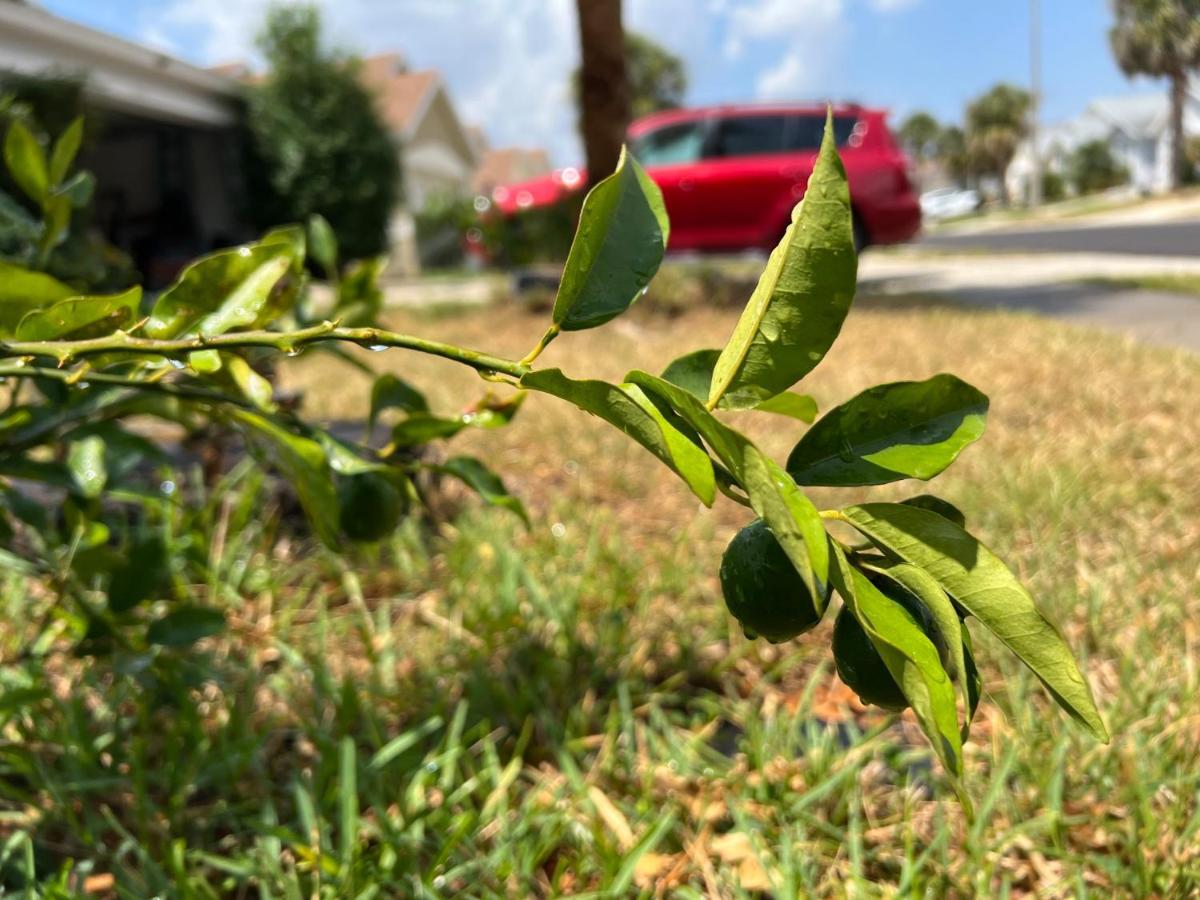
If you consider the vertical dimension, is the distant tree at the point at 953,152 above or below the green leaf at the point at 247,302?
above

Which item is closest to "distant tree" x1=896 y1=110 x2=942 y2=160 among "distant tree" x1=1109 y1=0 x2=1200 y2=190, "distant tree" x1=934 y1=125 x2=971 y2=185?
"distant tree" x1=934 y1=125 x2=971 y2=185

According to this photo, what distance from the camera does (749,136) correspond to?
8.57 metres

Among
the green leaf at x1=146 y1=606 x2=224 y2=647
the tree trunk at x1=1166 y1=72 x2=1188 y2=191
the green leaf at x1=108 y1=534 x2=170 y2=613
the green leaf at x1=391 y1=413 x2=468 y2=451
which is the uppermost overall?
the tree trunk at x1=1166 y1=72 x2=1188 y2=191

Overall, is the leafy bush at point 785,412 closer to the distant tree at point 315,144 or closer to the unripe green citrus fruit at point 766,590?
the unripe green citrus fruit at point 766,590

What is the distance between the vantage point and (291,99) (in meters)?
13.7

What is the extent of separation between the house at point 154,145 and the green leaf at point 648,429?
34.5ft

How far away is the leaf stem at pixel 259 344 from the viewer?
47 cm

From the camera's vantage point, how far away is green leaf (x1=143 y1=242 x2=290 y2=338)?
642mm

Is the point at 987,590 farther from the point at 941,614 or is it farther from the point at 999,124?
the point at 999,124

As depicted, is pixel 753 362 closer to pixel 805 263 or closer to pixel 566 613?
pixel 805 263

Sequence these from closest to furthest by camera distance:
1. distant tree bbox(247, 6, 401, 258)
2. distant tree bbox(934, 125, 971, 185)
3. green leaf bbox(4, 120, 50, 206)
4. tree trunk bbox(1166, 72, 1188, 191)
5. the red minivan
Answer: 1. green leaf bbox(4, 120, 50, 206)
2. the red minivan
3. distant tree bbox(247, 6, 401, 258)
4. tree trunk bbox(1166, 72, 1188, 191)
5. distant tree bbox(934, 125, 971, 185)

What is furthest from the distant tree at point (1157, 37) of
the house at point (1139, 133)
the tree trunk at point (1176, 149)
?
the house at point (1139, 133)

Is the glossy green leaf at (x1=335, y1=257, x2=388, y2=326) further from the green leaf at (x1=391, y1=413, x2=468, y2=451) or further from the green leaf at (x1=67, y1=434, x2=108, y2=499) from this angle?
the green leaf at (x1=391, y1=413, x2=468, y2=451)

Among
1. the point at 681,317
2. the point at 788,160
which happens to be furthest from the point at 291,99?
the point at 681,317
